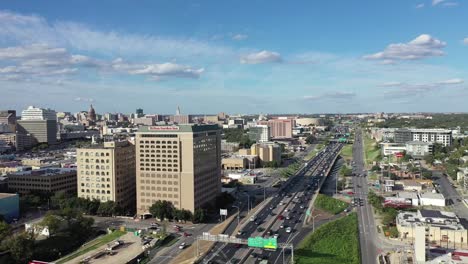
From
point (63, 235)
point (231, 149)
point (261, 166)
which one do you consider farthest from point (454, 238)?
point (231, 149)

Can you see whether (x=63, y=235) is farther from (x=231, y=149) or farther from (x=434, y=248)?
(x=231, y=149)

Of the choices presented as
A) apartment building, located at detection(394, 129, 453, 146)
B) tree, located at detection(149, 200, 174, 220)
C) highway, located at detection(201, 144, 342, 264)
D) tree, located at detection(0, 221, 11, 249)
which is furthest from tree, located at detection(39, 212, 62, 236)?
apartment building, located at detection(394, 129, 453, 146)

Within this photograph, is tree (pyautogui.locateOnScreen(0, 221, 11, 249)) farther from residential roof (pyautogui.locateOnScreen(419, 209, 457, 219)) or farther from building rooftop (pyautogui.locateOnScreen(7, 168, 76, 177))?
residential roof (pyautogui.locateOnScreen(419, 209, 457, 219))

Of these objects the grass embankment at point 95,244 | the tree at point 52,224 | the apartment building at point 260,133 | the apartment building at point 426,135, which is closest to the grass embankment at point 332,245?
the grass embankment at point 95,244

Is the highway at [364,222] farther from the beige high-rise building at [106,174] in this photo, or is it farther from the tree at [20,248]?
the beige high-rise building at [106,174]

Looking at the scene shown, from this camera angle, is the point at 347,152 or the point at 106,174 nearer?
the point at 106,174

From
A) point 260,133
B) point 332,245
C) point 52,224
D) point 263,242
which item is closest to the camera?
point 263,242

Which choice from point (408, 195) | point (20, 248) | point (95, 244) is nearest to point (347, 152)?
point (408, 195)

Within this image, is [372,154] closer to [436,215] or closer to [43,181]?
[436,215]
